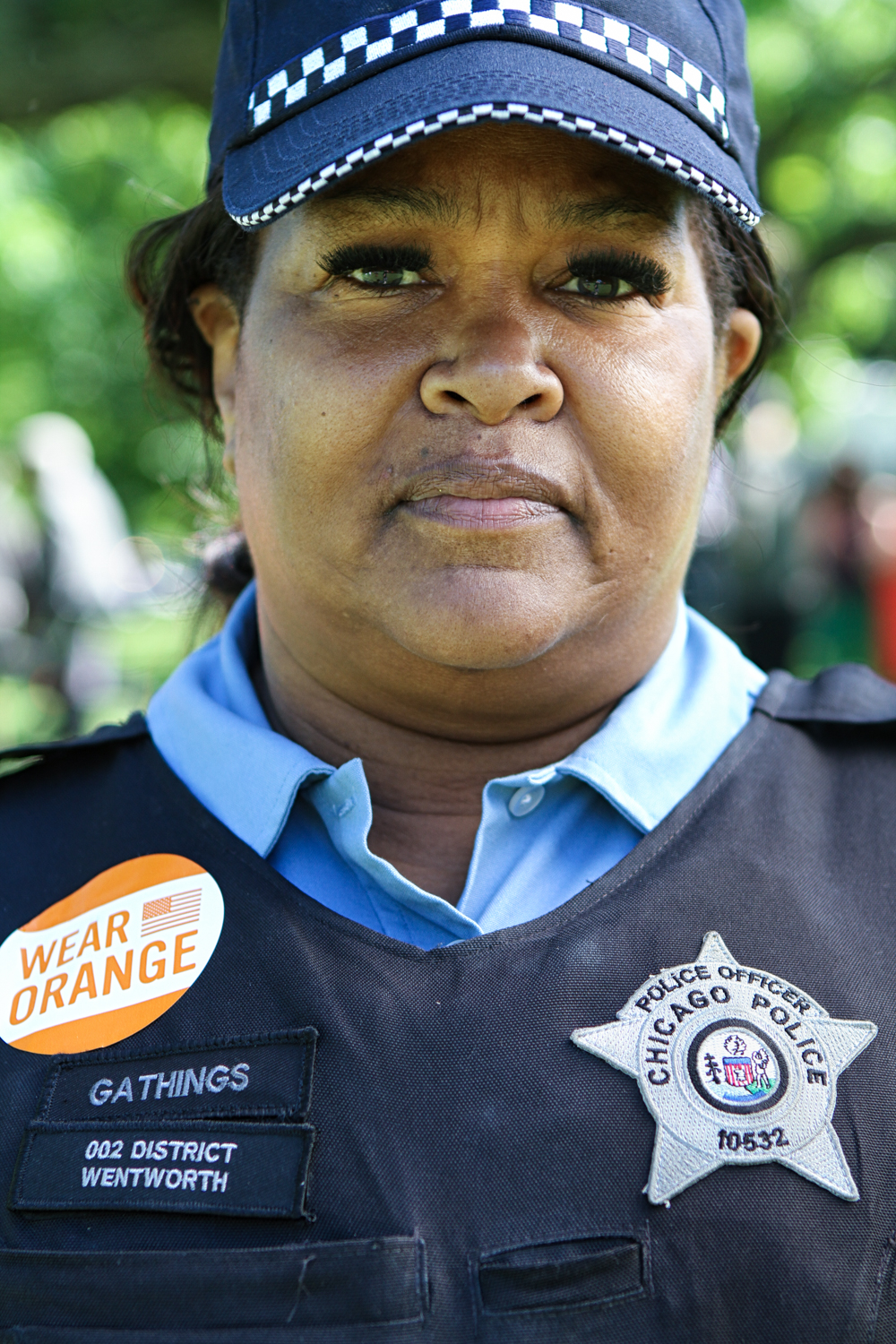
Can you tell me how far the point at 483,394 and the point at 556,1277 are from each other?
962 mm

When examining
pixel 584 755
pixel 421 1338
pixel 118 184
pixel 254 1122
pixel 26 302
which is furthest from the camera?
pixel 26 302

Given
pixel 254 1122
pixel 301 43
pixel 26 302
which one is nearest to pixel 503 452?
pixel 301 43

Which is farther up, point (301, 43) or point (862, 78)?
point (301, 43)

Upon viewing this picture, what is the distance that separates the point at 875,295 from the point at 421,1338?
478 inches

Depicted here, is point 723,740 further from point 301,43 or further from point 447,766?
point 301,43

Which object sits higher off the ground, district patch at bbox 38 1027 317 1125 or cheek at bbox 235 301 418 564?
cheek at bbox 235 301 418 564

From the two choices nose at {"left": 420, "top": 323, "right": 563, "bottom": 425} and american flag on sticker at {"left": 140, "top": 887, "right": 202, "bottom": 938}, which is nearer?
nose at {"left": 420, "top": 323, "right": 563, "bottom": 425}

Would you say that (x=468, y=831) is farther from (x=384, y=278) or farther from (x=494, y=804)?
(x=384, y=278)

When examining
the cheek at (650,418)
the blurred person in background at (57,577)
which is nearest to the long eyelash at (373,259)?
the cheek at (650,418)

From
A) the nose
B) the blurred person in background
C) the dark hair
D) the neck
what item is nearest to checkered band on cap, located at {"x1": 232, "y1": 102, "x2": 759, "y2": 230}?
the dark hair

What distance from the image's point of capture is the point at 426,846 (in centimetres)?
183

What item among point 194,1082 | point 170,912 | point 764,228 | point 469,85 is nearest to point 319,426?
point 469,85

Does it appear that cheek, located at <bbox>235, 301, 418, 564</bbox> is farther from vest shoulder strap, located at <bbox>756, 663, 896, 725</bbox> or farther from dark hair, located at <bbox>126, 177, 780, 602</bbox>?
vest shoulder strap, located at <bbox>756, 663, 896, 725</bbox>

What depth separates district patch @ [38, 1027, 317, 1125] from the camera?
1.45 meters
